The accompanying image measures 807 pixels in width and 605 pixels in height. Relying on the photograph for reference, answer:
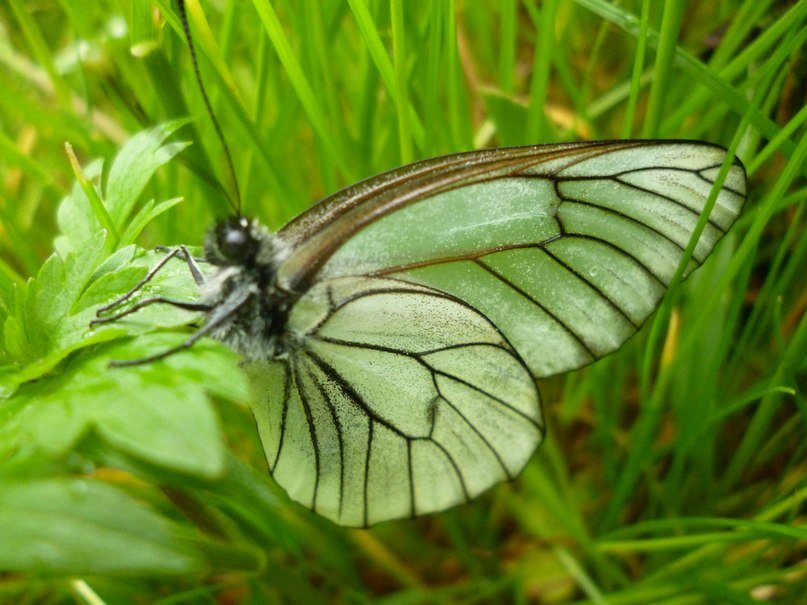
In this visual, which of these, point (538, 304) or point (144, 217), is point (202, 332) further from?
point (538, 304)

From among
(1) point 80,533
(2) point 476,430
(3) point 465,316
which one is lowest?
(1) point 80,533

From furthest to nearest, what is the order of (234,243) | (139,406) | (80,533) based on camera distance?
(234,243) → (139,406) → (80,533)

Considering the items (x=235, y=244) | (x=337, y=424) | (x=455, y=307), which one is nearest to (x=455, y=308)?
(x=455, y=307)

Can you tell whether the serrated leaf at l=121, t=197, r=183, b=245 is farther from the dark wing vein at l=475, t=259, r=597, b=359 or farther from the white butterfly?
the dark wing vein at l=475, t=259, r=597, b=359

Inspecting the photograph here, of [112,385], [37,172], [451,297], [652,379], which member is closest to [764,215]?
[451,297]

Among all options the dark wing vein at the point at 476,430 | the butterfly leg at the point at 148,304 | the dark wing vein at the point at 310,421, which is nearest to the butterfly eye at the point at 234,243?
the butterfly leg at the point at 148,304

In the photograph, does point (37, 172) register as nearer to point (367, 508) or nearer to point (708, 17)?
point (367, 508)

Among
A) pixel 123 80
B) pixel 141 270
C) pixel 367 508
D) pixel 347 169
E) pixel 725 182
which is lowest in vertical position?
pixel 367 508
